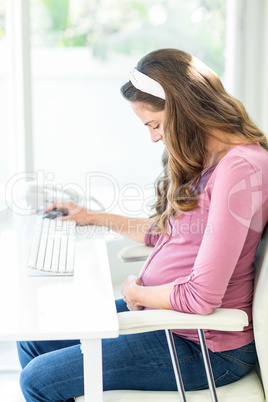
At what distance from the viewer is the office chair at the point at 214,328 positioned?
1104mm

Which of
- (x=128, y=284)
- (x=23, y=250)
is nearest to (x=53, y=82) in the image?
(x=23, y=250)

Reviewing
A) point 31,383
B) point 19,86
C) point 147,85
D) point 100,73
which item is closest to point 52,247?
point 31,383

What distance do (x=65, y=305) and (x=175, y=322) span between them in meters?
0.24

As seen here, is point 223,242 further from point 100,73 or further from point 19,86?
point 100,73

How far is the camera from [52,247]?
149 cm

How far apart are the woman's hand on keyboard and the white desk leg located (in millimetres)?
816

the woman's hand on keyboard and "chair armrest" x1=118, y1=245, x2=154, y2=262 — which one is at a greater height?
the woman's hand on keyboard

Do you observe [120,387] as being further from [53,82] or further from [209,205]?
[53,82]

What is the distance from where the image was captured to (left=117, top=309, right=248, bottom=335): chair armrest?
1096mm

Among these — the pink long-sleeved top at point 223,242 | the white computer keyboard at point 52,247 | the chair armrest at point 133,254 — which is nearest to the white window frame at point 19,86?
the white computer keyboard at point 52,247

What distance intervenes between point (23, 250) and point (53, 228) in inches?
6.5

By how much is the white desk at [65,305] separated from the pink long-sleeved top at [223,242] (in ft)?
0.60

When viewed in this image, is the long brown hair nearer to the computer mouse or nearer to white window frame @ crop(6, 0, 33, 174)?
the computer mouse

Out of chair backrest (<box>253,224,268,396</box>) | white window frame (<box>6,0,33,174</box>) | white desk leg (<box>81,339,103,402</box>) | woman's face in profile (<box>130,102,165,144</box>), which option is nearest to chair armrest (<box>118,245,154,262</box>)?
woman's face in profile (<box>130,102,165,144</box>)
